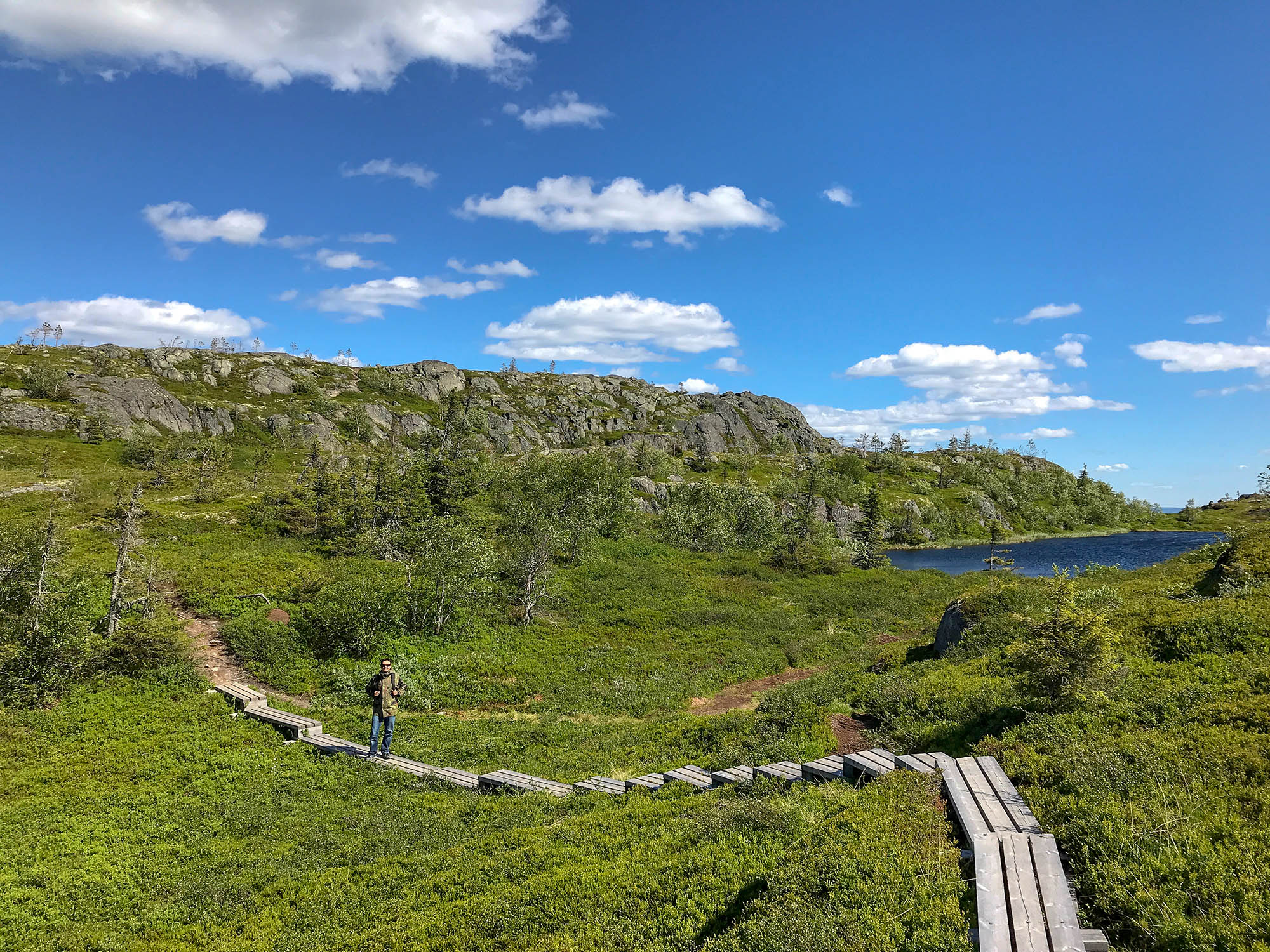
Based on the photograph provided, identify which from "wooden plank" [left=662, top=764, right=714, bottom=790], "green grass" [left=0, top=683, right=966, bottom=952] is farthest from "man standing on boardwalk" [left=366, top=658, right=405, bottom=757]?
"wooden plank" [left=662, top=764, right=714, bottom=790]

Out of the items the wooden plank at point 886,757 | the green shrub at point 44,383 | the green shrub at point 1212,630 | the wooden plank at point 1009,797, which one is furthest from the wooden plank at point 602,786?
the green shrub at point 44,383

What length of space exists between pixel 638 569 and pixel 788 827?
38216 mm

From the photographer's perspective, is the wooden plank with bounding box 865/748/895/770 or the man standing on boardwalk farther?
the man standing on boardwalk

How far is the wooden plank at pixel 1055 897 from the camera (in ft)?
19.1

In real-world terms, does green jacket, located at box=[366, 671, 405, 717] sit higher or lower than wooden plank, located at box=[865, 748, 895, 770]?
lower

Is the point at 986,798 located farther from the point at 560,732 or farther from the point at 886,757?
the point at 560,732

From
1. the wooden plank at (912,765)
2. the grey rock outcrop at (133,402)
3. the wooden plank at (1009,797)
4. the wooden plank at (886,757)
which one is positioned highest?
the grey rock outcrop at (133,402)

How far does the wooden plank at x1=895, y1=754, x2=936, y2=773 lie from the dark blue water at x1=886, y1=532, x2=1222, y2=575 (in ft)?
236

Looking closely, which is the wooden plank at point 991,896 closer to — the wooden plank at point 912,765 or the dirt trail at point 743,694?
the wooden plank at point 912,765

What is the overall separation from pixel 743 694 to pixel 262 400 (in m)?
161

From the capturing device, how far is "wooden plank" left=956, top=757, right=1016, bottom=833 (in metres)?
7.88

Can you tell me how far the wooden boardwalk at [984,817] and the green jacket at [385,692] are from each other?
65.0 inches

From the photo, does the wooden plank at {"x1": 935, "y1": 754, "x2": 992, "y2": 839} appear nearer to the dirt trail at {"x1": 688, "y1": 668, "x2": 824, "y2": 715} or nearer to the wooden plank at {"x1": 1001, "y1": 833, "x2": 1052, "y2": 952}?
the wooden plank at {"x1": 1001, "y1": 833, "x2": 1052, "y2": 952}

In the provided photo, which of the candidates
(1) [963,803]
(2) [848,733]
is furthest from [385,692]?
(1) [963,803]
